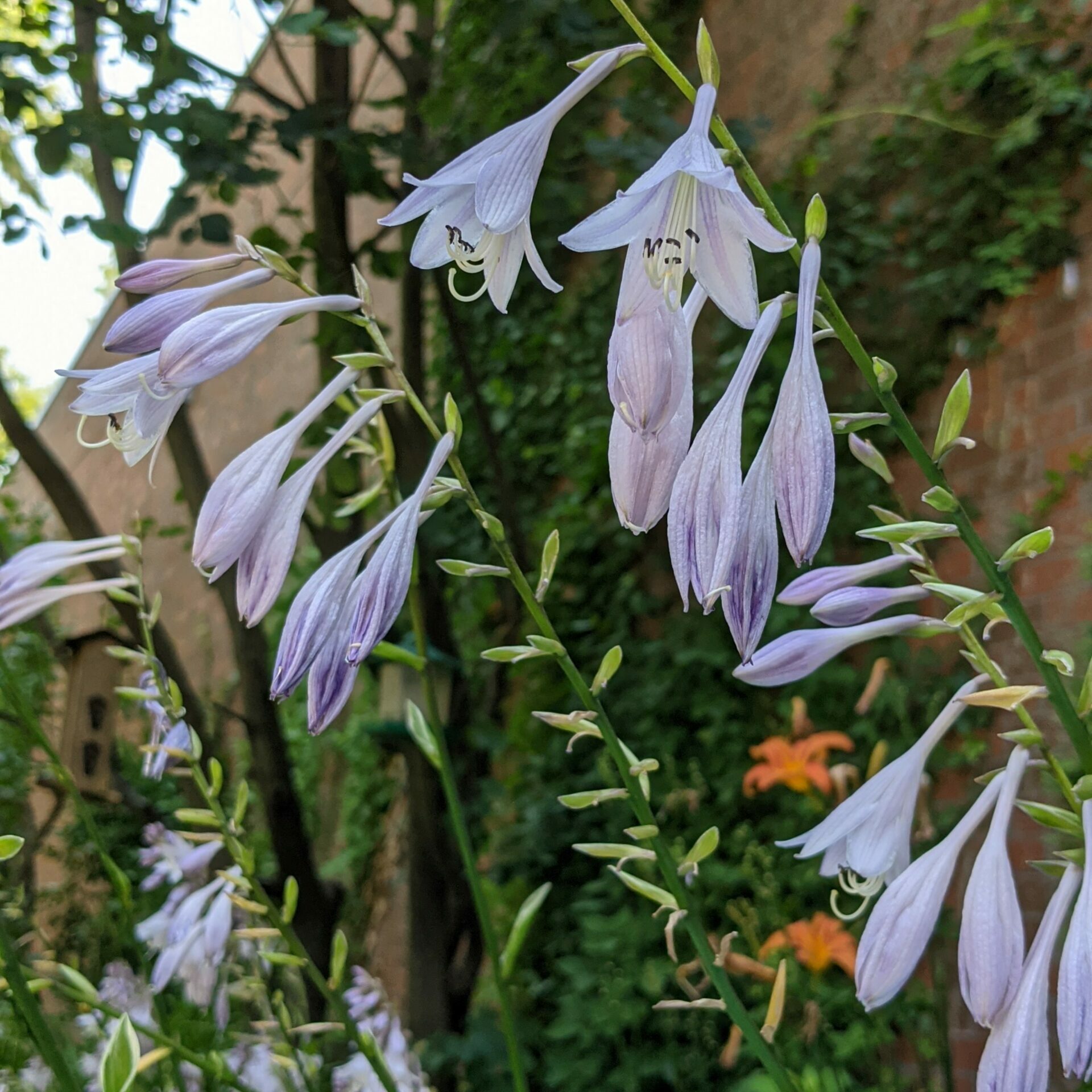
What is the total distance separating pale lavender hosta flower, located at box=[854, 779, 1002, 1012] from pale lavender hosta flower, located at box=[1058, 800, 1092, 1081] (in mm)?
56

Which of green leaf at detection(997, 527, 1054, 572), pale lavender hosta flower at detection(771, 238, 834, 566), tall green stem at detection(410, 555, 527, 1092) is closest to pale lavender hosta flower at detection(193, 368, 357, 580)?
tall green stem at detection(410, 555, 527, 1092)

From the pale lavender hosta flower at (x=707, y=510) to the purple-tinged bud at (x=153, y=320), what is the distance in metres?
0.26

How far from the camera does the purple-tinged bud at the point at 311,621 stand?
17.5 inches

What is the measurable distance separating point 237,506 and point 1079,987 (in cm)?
43

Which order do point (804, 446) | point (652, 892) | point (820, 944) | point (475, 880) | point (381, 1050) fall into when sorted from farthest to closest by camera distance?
point (820, 944)
point (381, 1050)
point (475, 880)
point (652, 892)
point (804, 446)

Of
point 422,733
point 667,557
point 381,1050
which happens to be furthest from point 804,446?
point 667,557

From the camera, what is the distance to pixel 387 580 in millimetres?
455

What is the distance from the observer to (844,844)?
0.58 m

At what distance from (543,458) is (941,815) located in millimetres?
1509

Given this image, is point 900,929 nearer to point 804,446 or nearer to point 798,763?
point 804,446

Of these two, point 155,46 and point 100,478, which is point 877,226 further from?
point 100,478

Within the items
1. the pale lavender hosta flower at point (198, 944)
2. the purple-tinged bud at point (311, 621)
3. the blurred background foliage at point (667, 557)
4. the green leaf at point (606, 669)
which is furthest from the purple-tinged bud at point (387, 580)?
the blurred background foliage at point (667, 557)

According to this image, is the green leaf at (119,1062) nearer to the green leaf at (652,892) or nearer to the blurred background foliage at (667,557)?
the green leaf at (652,892)

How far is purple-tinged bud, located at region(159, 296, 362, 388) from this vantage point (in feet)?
1.44
